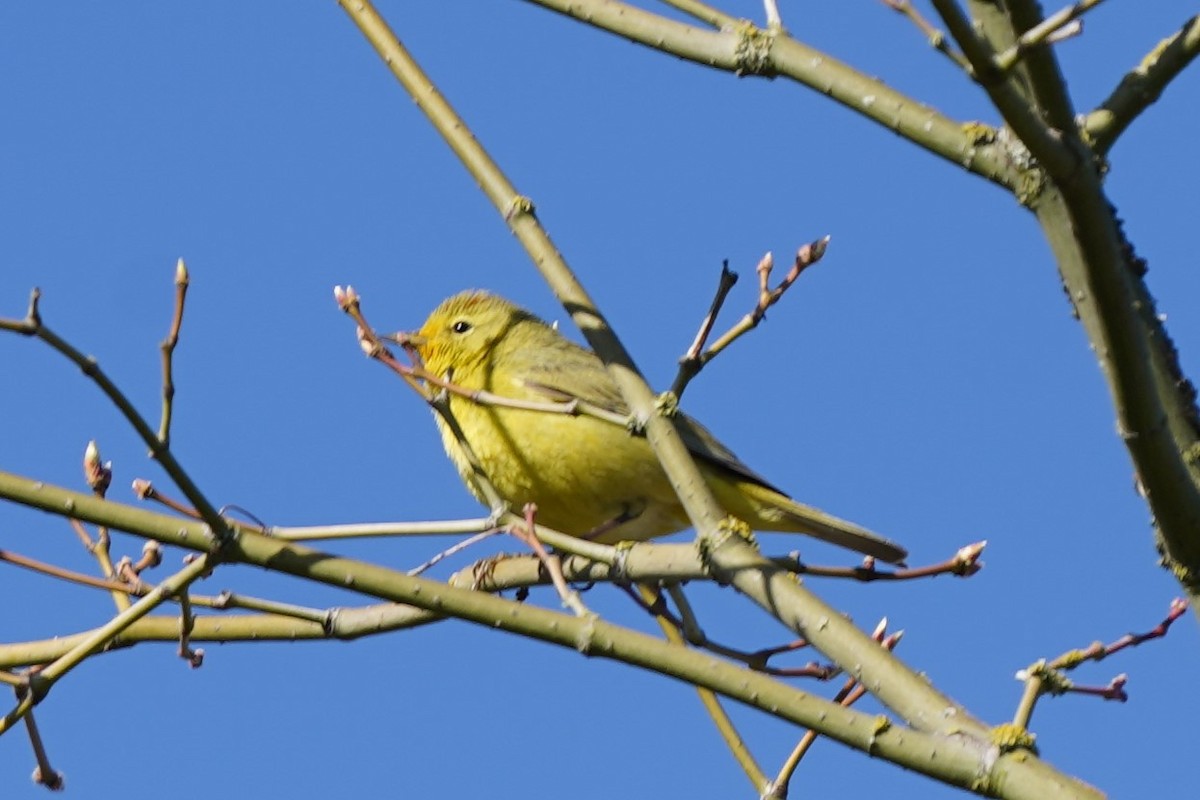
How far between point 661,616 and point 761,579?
0.73 meters

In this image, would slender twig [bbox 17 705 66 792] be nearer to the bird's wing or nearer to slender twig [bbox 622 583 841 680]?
slender twig [bbox 622 583 841 680]

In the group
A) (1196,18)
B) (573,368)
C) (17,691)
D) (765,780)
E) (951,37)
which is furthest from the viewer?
(573,368)

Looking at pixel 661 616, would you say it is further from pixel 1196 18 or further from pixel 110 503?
pixel 1196 18

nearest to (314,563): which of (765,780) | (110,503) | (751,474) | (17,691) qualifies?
(110,503)

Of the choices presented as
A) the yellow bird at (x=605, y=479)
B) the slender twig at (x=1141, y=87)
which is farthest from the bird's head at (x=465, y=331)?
the slender twig at (x=1141, y=87)

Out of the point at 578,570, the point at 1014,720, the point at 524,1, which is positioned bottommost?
the point at 1014,720

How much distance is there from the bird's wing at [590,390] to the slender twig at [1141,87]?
316 cm

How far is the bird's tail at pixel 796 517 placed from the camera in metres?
6.06

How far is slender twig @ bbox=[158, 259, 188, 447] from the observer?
3.02m

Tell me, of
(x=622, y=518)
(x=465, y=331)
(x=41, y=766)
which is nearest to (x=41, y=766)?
(x=41, y=766)

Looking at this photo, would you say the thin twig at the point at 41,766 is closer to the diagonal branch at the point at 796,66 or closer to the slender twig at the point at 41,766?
the slender twig at the point at 41,766

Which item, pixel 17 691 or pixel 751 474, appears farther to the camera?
pixel 751 474

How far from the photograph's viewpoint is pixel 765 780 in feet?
12.0

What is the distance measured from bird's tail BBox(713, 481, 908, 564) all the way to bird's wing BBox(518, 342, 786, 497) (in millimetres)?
Answer: 50
